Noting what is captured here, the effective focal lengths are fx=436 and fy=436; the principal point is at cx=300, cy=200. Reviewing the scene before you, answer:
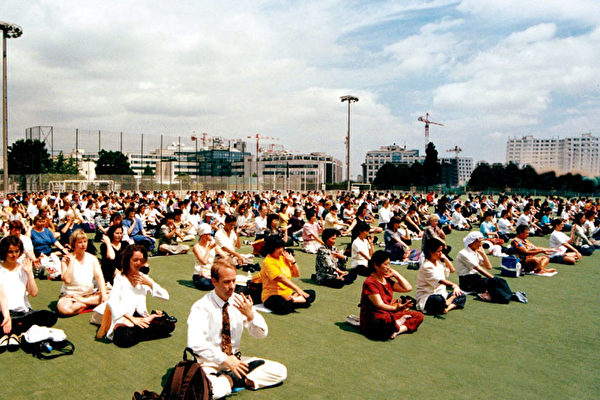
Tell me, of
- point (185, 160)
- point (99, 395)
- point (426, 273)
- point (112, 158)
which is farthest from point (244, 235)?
point (112, 158)

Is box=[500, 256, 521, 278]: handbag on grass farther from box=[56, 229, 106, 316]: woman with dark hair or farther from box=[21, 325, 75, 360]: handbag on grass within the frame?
box=[21, 325, 75, 360]: handbag on grass

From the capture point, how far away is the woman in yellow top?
6.47 m

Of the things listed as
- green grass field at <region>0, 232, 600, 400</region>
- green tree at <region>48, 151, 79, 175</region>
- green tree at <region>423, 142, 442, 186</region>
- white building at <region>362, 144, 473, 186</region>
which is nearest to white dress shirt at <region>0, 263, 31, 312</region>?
green grass field at <region>0, 232, 600, 400</region>

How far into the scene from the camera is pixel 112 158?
48.8 meters

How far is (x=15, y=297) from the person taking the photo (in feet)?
17.1

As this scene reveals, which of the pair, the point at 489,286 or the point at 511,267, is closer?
the point at 489,286

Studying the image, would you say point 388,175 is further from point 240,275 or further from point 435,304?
point 435,304

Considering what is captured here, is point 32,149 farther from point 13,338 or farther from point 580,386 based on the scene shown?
point 580,386

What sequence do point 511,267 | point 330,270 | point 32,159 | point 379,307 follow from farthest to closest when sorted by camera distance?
point 32,159 < point 511,267 < point 330,270 < point 379,307

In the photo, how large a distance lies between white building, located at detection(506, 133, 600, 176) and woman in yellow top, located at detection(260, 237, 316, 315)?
4771cm

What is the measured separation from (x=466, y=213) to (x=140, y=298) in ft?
63.8

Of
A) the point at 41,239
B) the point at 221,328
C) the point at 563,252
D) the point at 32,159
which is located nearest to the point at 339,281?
the point at 221,328

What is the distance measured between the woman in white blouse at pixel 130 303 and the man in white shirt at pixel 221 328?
170 cm

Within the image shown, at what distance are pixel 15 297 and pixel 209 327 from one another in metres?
3.00
